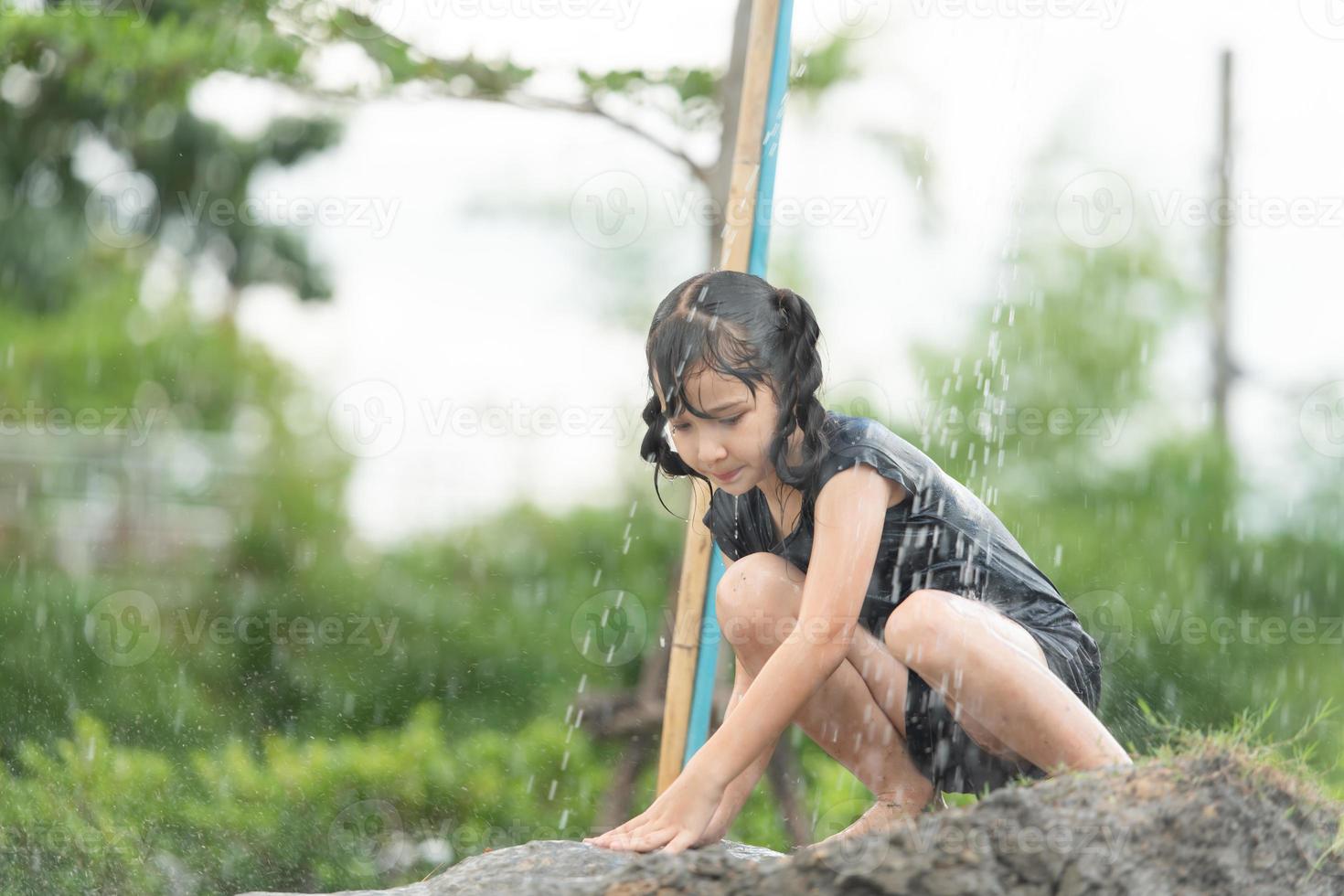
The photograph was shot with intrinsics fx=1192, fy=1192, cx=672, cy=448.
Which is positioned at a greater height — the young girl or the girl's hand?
the young girl

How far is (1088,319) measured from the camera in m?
3.97

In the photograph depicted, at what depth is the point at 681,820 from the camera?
139cm

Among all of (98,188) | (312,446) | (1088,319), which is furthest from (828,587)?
(98,188)

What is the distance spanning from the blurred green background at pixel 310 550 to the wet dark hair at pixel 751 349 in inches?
79.4

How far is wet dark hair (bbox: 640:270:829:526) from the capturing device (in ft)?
4.72

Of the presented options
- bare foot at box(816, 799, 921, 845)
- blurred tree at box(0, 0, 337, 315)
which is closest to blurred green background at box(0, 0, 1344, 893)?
blurred tree at box(0, 0, 337, 315)

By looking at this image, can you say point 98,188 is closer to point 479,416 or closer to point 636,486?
point 479,416

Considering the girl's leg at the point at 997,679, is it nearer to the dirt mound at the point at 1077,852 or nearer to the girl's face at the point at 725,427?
the dirt mound at the point at 1077,852

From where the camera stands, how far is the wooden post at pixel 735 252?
7.20 feet

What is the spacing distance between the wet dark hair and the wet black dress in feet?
0.18

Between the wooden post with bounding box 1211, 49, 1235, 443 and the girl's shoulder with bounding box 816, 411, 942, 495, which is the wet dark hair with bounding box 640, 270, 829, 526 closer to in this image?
the girl's shoulder with bounding box 816, 411, 942, 495

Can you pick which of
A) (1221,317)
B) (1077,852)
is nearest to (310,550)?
(1221,317)

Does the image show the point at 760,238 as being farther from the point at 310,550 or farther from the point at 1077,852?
the point at 310,550

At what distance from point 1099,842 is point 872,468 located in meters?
0.49
